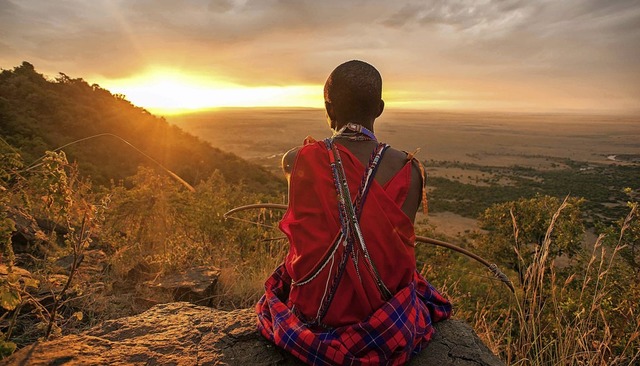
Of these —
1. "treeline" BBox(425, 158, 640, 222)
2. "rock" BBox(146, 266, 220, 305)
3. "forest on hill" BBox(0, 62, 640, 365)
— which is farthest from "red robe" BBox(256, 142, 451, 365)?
"treeline" BBox(425, 158, 640, 222)

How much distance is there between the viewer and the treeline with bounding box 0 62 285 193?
1418 cm

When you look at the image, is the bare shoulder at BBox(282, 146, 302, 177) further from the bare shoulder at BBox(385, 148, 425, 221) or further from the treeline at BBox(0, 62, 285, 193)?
the treeline at BBox(0, 62, 285, 193)

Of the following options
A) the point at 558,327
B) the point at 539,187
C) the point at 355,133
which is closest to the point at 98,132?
the point at 355,133

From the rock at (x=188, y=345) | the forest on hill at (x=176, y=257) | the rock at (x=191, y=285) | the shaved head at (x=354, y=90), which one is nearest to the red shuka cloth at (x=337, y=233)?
the shaved head at (x=354, y=90)

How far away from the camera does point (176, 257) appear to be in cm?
427

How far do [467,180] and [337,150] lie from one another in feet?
193

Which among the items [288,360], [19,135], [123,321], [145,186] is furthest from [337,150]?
[19,135]

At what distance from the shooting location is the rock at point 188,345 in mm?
1848

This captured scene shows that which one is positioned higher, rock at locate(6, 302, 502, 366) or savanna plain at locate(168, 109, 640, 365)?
rock at locate(6, 302, 502, 366)

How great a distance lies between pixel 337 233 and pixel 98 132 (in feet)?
64.8

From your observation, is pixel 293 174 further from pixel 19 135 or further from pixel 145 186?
pixel 19 135

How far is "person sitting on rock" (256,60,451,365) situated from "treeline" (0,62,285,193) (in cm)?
1160

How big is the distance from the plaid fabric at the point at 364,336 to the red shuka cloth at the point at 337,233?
0.08m

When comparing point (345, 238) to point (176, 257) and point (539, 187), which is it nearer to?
point (176, 257)
